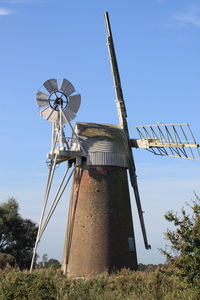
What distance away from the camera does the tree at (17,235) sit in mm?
37812

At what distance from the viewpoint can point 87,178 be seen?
26.2 metres

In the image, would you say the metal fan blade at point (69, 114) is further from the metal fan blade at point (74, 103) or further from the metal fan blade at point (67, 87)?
the metal fan blade at point (67, 87)

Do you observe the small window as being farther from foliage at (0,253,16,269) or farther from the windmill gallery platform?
foliage at (0,253,16,269)

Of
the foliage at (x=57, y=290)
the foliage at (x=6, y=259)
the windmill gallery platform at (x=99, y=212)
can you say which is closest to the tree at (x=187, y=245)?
the foliage at (x=57, y=290)

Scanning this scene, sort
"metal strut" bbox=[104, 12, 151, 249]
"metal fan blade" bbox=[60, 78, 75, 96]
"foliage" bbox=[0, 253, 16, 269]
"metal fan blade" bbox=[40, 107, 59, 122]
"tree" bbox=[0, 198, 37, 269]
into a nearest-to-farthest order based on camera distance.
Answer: "metal fan blade" bbox=[40, 107, 59, 122], "metal fan blade" bbox=[60, 78, 75, 96], "metal strut" bbox=[104, 12, 151, 249], "foliage" bbox=[0, 253, 16, 269], "tree" bbox=[0, 198, 37, 269]

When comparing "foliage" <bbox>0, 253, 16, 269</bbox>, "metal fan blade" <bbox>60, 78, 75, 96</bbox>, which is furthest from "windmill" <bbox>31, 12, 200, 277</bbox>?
"foliage" <bbox>0, 253, 16, 269</bbox>

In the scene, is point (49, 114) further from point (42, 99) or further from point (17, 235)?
point (17, 235)

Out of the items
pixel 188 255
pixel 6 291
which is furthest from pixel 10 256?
pixel 188 255

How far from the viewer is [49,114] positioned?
89.1ft

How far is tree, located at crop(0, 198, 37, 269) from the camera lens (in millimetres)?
37812

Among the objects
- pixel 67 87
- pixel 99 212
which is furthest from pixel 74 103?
pixel 99 212

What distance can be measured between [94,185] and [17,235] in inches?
568

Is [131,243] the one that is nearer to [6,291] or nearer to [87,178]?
[87,178]

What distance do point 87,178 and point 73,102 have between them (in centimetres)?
399
